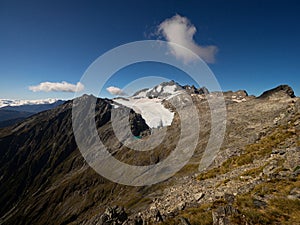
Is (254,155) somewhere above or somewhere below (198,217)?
above

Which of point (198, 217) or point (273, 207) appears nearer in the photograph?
point (273, 207)

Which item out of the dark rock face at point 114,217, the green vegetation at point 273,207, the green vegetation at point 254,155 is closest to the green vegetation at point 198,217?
the green vegetation at point 273,207

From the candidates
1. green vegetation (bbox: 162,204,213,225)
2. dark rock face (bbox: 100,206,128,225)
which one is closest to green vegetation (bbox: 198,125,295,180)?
dark rock face (bbox: 100,206,128,225)

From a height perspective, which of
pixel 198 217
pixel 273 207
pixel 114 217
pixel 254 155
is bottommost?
pixel 114 217

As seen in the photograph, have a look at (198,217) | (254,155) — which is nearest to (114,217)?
(198,217)

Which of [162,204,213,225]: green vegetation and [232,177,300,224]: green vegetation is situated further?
[162,204,213,225]: green vegetation

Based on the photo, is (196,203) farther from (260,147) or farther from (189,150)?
(189,150)

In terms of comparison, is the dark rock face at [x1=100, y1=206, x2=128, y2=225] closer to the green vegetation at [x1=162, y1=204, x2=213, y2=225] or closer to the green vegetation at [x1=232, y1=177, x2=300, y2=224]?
the green vegetation at [x1=162, y1=204, x2=213, y2=225]

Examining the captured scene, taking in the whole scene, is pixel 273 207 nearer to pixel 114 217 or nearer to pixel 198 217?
Result: pixel 198 217

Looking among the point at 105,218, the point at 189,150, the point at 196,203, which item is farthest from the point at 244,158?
the point at 189,150

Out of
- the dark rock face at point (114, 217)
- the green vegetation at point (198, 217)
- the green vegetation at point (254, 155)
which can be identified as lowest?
the dark rock face at point (114, 217)

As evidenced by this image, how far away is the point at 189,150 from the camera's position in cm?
17500

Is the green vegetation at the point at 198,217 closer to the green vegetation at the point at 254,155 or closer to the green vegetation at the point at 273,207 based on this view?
the green vegetation at the point at 273,207

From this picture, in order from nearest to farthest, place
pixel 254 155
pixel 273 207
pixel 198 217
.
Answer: pixel 273 207 → pixel 198 217 → pixel 254 155
